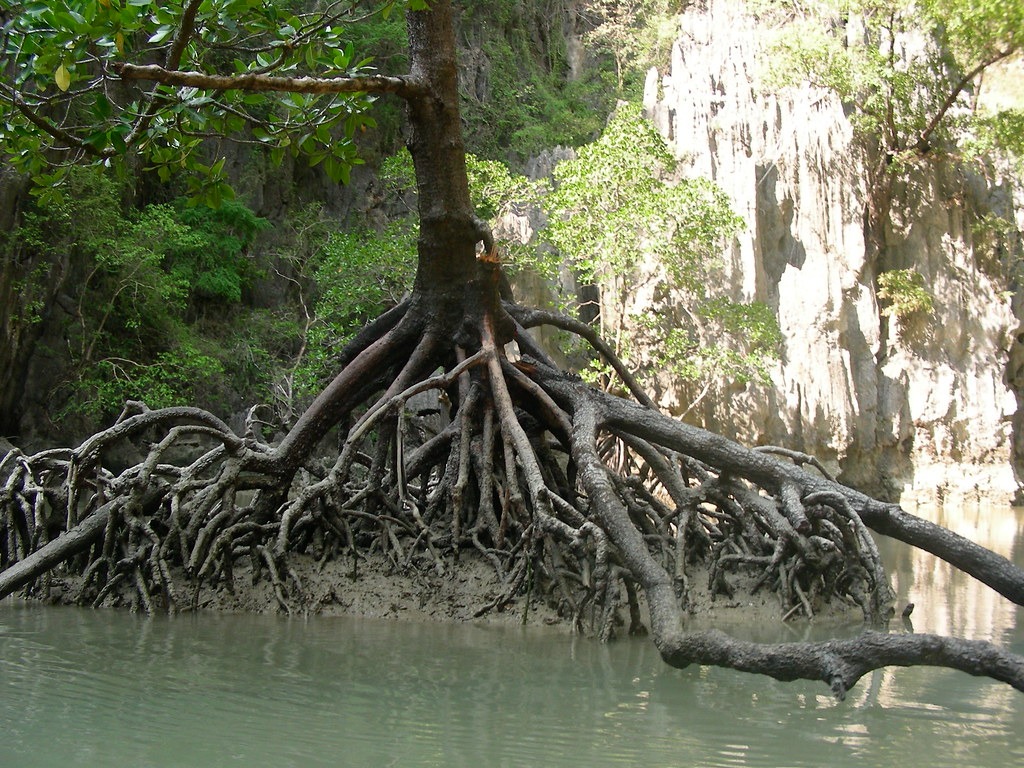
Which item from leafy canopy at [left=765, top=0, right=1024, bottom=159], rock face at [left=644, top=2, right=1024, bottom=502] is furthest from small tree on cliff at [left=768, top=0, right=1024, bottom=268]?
rock face at [left=644, top=2, right=1024, bottom=502]

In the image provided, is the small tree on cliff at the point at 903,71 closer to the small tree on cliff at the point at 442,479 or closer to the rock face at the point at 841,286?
the rock face at the point at 841,286

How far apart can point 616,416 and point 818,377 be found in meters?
13.9

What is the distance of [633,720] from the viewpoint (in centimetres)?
335

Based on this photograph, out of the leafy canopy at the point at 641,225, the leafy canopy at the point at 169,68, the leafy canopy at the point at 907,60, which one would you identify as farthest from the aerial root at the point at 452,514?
the leafy canopy at the point at 907,60

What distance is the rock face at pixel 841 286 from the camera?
1869 cm

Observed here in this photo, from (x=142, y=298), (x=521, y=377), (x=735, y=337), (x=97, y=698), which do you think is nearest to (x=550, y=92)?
(x=735, y=337)

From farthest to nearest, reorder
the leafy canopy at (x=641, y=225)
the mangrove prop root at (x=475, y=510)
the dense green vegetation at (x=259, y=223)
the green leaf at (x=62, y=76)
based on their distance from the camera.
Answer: the leafy canopy at (x=641, y=225) < the mangrove prop root at (x=475, y=510) < the dense green vegetation at (x=259, y=223) < the green leaf at (x=62, y=76)

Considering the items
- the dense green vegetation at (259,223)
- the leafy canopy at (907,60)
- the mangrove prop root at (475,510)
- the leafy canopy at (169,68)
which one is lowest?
the mangrove prop root at (475,510)

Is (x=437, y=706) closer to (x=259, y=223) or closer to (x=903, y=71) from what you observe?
(x=259, y=223)

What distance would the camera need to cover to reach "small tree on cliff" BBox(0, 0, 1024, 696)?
4.46 meters

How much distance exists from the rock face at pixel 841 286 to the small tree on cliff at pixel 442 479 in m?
11.8

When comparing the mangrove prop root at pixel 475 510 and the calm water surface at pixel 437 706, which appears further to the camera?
the mangrove prop root at pixel 475 510

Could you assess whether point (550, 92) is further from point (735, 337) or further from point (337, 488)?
point (337, 488)

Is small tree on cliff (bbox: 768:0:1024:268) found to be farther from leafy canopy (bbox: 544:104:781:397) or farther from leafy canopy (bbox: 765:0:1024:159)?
leafy canopy (bbox: 544:104:781:397)
